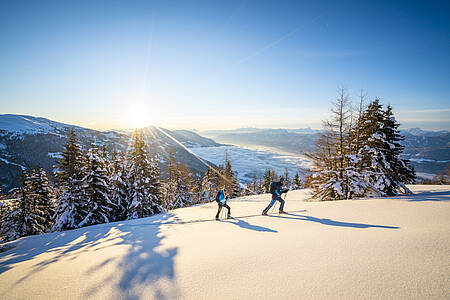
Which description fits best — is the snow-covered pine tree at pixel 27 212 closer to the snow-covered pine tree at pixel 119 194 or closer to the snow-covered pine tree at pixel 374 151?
the snow-covered pine tree at pixel 119 194

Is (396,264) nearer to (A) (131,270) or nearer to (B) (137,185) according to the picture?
(A) (131,270)

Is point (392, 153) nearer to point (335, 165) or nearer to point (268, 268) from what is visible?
point (335, 165)

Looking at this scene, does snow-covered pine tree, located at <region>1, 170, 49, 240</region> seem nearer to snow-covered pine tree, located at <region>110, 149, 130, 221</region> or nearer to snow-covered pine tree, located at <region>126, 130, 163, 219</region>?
snow-covered pine tree, located at <region>110, 149, 130, 221</region>

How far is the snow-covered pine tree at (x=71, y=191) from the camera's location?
18.3 meters

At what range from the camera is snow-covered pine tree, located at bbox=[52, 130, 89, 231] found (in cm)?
1833

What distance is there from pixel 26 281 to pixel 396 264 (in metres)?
7.50

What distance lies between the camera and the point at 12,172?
484ft

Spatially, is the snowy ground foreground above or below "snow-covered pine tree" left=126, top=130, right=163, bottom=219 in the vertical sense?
above

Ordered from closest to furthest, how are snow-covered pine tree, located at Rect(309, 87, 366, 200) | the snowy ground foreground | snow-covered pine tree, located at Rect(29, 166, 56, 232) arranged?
the snowy ground foreground, snow-covered pine tree, located at Rect(309, 87, 366, 200), snow-covered pine tree, located at Rect(29, 166, 56, 232)

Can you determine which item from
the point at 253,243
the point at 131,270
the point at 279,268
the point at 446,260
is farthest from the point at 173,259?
the point at 446,260

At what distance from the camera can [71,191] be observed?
19.1 metres

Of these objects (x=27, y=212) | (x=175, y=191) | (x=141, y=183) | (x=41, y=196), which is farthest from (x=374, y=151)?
(x=27, y=212)

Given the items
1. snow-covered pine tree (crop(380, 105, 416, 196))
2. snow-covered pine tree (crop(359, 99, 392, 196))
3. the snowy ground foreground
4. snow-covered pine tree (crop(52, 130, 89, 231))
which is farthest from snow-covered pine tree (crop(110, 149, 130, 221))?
snow-covered pine tree (crop(380, 105, 416, 196))

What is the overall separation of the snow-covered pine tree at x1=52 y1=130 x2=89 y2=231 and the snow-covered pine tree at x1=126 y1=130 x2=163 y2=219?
4.74 meters
